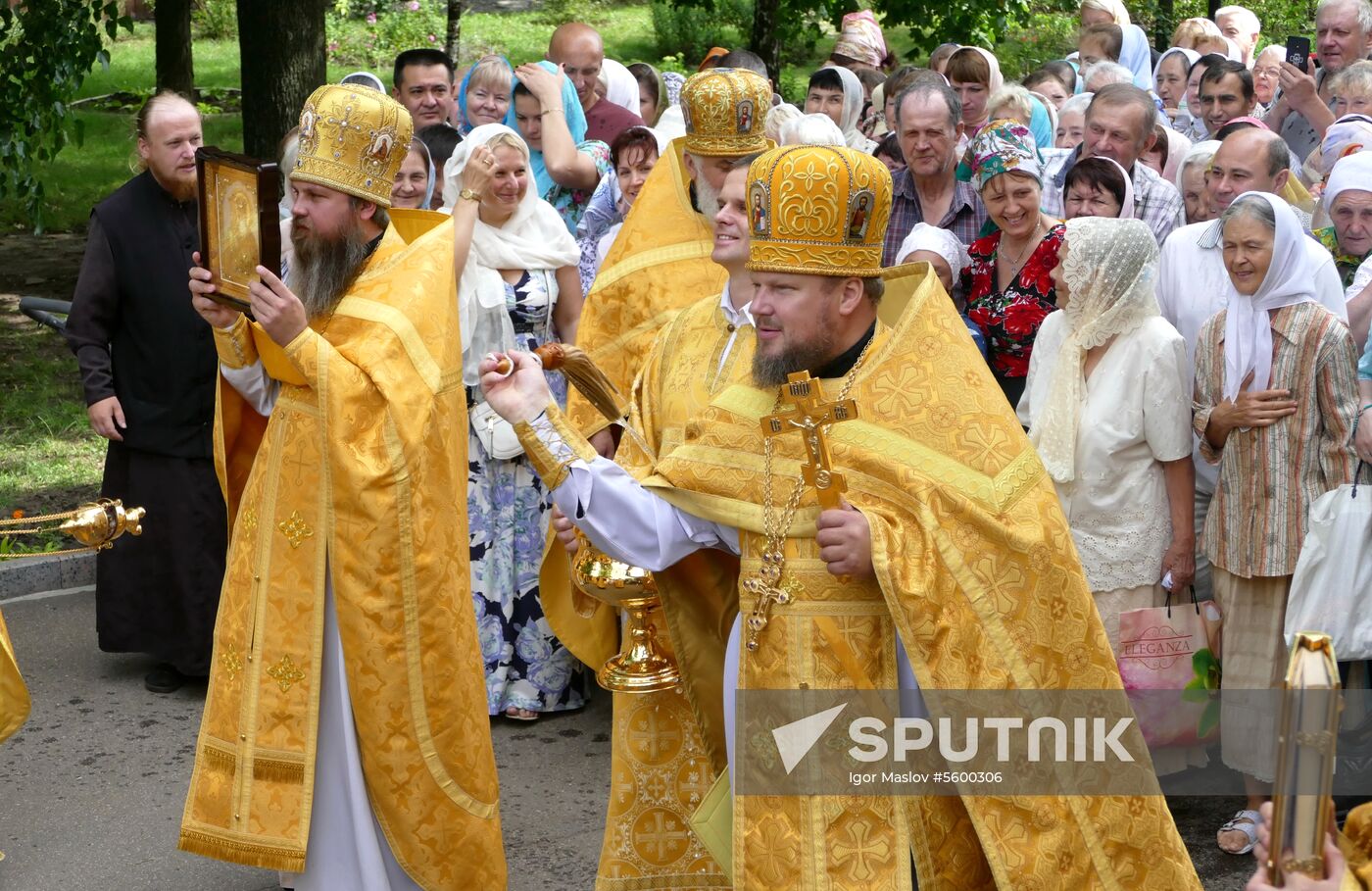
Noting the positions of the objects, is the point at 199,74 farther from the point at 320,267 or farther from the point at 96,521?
the point at 96,521

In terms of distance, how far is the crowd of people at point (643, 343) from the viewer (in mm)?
4684

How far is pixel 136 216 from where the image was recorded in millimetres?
6902

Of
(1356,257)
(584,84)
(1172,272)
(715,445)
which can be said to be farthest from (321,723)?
(584,84)

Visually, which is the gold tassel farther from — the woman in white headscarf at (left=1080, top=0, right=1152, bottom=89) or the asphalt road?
the woman in white headscarf at (left=1080, top=0, right=1152, bottom=89)

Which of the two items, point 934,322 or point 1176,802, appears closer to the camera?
point 934,322

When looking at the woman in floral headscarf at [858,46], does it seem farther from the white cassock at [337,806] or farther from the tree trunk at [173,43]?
the white cassock at [337,806]

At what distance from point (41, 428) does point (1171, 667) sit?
732 centimetres

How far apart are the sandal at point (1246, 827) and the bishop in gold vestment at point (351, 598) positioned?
2371 mm

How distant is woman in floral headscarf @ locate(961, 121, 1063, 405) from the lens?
622 centimetres

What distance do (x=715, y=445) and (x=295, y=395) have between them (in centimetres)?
151

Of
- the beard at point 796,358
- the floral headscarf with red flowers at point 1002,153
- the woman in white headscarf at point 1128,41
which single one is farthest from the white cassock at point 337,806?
the woman in white headscarf at point 1128,41

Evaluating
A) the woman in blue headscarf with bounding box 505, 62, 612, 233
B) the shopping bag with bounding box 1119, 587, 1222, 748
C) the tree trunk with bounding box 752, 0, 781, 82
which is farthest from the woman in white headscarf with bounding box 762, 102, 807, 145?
the tree trunk with bounding box 752, 0, 781, 82

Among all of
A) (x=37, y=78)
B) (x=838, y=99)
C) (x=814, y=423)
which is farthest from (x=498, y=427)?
(x=37, y=78)

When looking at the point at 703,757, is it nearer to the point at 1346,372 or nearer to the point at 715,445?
the point at 715,445
